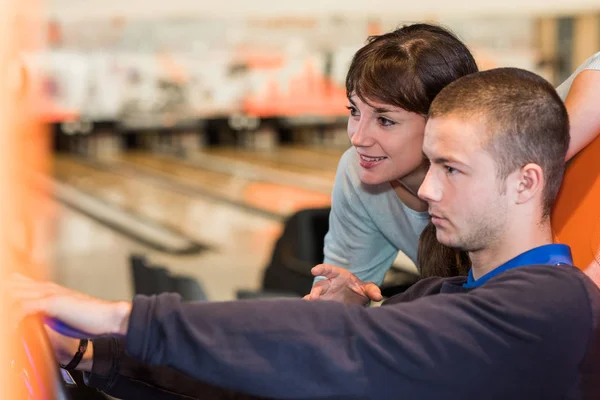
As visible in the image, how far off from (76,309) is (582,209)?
734mm

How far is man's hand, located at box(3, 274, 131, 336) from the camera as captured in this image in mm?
706

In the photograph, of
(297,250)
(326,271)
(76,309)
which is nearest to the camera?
(76,309)

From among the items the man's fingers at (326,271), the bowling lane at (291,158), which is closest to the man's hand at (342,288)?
the man's fingers at (326,271)

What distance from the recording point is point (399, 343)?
2.58 feet

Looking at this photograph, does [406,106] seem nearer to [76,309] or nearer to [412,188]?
[412,188]

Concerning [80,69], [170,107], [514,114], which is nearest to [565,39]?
[170,107]

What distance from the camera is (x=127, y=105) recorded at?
9570mm

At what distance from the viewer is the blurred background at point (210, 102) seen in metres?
5.09

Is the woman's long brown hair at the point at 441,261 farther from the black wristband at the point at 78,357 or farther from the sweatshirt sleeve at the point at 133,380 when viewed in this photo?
the black wristband at the point at 78,357

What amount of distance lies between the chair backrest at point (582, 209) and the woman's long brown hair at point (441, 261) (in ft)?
0.46

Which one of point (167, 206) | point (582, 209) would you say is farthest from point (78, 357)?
point (167, 206)

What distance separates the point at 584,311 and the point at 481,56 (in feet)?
29.4

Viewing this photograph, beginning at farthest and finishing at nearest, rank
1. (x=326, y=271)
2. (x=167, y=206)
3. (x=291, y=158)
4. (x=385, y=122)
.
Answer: (x=291, y=158) < (x=167, y=206) < (x=385, y=122) < (x=326, y=271)

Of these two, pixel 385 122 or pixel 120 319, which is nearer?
pixel 120 319
